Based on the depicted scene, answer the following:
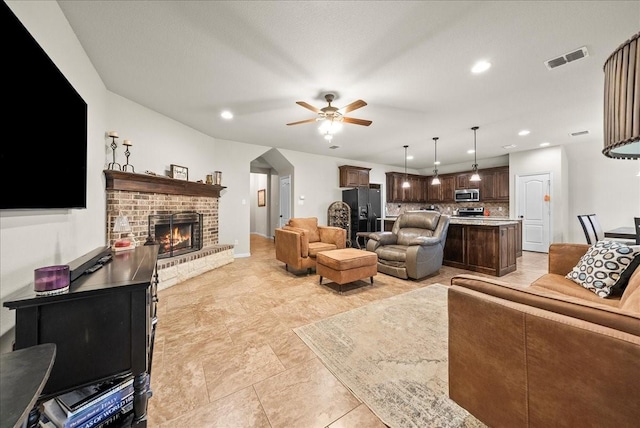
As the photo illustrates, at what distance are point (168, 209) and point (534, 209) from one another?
8020 millimetres

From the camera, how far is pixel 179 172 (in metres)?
3.88

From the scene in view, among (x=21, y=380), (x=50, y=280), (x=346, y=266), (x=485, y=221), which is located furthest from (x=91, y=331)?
(x=485, y=221)

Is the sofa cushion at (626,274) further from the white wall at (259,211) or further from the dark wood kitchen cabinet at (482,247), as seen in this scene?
the white wall at (259,211)

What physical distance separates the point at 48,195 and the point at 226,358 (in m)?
1.54

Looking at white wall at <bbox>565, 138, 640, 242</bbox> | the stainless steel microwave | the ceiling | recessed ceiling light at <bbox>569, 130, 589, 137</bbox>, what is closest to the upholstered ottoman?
the ceiling

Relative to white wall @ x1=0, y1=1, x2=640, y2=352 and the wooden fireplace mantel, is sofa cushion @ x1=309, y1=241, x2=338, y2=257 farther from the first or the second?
the wooden fireplace mantel

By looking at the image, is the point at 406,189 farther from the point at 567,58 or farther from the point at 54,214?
the point at 54,214

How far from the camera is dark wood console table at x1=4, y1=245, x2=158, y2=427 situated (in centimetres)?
98

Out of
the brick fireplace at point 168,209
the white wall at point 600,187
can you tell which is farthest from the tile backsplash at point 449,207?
the brick fireplace at point 168,209

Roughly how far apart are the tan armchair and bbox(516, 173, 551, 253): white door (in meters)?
5.14

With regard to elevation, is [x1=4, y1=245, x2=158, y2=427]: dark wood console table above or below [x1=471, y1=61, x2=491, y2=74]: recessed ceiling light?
below

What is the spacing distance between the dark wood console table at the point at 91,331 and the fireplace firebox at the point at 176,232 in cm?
256

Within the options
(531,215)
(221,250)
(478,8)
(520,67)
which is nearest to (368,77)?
(478,8)

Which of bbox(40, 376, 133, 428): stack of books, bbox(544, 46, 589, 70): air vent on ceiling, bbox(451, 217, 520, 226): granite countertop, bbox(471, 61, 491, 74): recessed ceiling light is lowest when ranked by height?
bbox(40, 376, 133, 428): stack of books
